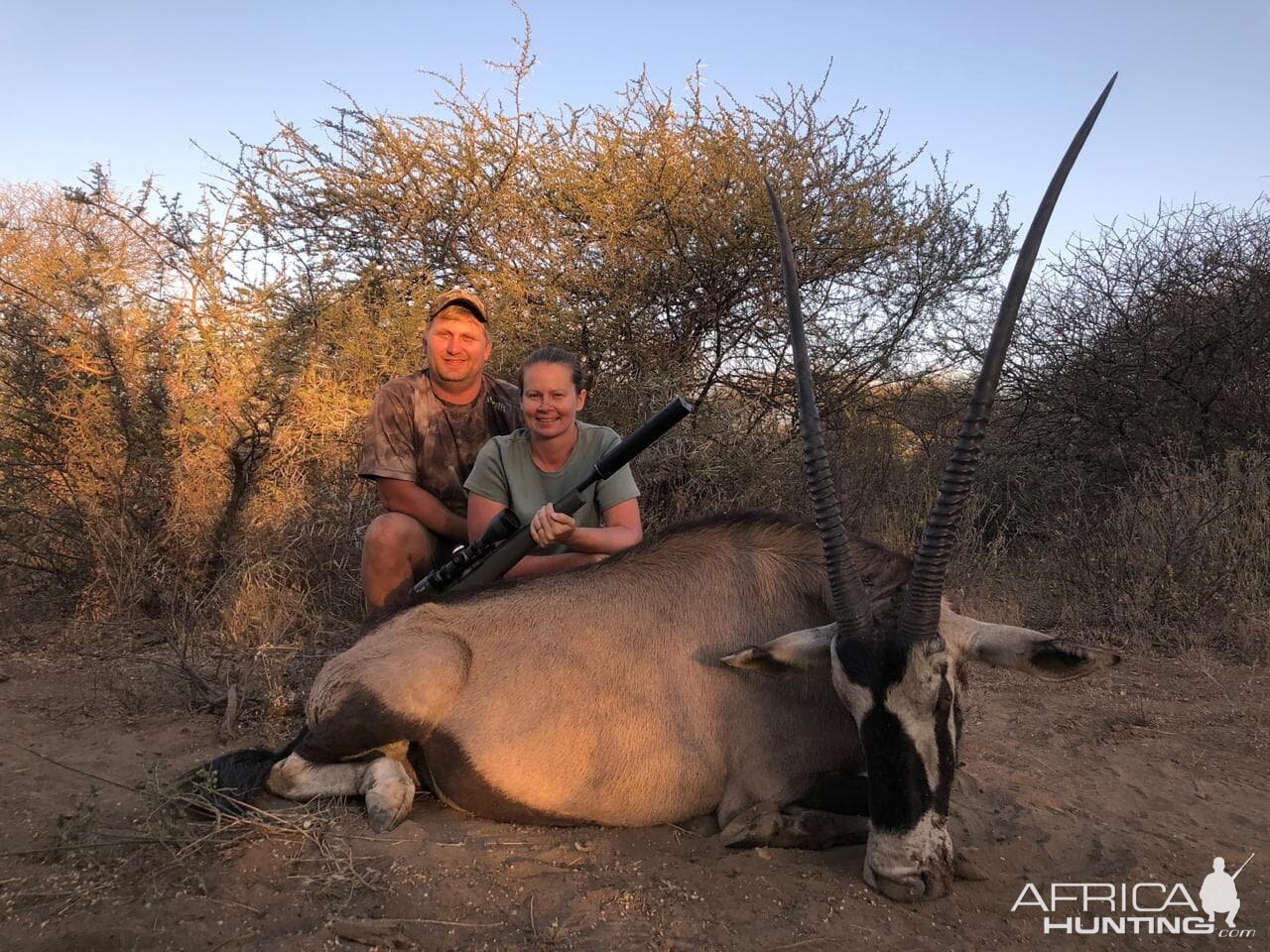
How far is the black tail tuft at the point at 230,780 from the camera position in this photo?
350 cm

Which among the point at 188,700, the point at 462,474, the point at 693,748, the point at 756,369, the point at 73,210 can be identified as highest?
the point at 73,210

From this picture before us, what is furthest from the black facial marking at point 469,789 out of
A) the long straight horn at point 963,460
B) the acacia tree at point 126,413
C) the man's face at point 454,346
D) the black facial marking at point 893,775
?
the acacia tree at point 126,413

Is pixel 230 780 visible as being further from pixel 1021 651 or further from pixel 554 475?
pixel 1021 651

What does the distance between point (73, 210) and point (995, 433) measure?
11827mm

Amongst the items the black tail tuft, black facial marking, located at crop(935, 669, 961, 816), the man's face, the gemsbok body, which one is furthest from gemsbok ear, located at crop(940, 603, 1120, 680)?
the man's face

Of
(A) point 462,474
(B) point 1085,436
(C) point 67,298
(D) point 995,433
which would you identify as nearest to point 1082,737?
(A) point 462,474

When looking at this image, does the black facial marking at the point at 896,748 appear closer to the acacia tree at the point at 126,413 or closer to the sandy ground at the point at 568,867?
the sandy ground at the point at 568,867

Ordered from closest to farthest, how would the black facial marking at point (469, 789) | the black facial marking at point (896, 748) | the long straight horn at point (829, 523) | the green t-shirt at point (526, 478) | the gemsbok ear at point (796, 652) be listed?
1. the black facial marking at point (896, 748)
2. the long straight horn at point (829, 523)
3. the gemsbok ear at point (796, 652)
4. the black facial marking at point (469, 789)
5. the green t-shirt at point (526, 478)

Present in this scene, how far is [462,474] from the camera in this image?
5.90 meters

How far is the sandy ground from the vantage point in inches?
111

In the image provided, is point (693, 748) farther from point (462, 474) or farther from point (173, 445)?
point (173, 445)

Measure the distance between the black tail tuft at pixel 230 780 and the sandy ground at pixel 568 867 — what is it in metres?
0.11

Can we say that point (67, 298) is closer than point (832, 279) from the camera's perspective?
Yes

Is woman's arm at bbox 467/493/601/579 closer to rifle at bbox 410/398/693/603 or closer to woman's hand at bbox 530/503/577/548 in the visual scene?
rifle at bbox 410/398/693/603
